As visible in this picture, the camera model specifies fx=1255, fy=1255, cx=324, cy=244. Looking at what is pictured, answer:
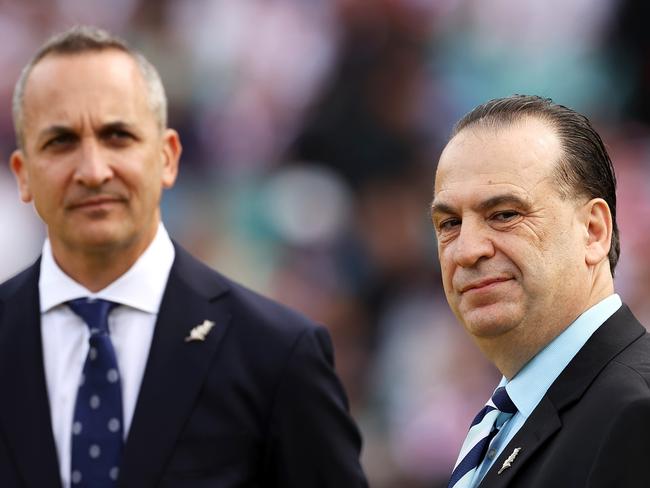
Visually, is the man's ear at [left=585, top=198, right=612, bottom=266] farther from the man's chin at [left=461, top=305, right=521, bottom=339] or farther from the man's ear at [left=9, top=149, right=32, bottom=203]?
the man's ear at [left=9, top=149, right=32, bottom=203]

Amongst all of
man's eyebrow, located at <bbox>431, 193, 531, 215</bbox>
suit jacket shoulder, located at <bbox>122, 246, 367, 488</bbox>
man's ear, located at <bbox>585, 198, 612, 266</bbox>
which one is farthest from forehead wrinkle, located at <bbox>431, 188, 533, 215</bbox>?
suit jacket shoulder, located at <bbox>122, 246, 367, 488</bbox>

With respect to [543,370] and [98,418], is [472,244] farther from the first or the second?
[98,418]

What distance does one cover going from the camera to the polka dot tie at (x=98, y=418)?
326 centimetres

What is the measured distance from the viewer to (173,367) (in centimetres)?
341

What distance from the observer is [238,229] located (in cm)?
750

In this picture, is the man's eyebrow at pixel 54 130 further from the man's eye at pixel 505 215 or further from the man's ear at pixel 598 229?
the man's ear at pixel 598 229

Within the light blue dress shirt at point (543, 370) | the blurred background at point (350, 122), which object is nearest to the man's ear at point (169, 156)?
the light blue dress shirt at point (543, 370)

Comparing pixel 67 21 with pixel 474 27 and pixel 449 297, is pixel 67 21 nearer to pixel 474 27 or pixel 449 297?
pixel 474 27

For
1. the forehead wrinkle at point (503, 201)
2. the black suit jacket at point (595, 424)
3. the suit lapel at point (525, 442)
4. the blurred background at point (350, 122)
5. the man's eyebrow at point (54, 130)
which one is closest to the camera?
the black suit jacket at point (595, 424)

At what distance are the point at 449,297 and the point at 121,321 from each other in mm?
1139

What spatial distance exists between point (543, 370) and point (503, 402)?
0.47ft

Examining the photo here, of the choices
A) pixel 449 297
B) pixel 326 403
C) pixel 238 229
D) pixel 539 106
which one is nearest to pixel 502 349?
pixel 449 297

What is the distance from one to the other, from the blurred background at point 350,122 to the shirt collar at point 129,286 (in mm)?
3465

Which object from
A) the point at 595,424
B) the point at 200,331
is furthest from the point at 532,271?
the point at 200,331
